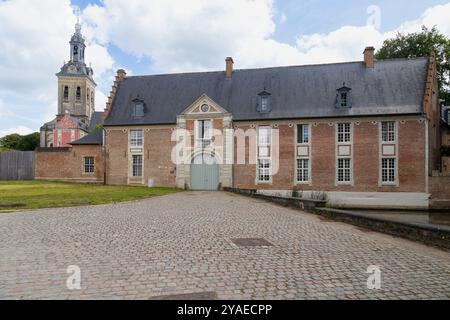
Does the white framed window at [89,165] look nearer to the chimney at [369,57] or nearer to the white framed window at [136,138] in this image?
the white framed window at [136,138]

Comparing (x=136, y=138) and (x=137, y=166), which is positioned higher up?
(x=136, y=138)

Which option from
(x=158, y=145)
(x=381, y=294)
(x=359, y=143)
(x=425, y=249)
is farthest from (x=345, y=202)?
(x=381, y=294)

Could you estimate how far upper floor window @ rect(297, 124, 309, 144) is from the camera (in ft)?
81.4

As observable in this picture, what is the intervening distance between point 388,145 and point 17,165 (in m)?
32.6

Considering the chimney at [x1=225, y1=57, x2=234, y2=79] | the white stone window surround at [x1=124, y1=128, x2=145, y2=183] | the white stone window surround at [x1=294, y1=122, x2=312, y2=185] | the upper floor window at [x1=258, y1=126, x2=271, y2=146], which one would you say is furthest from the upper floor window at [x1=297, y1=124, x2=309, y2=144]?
the white stone window surround at [x1=124, y1=128, x2=145, y2=183]

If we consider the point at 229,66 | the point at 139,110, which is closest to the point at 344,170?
the point at 229,66

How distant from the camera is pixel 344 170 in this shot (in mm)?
24109

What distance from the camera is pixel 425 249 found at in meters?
6.20

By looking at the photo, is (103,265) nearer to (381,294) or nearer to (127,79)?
(381,294)

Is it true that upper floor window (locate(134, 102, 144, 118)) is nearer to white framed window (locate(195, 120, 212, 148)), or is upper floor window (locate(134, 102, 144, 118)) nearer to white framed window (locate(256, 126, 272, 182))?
white framed window (locate(195, 120, 212, 148))

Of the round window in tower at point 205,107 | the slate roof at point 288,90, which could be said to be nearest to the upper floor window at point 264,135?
the slate roof at point 288,90

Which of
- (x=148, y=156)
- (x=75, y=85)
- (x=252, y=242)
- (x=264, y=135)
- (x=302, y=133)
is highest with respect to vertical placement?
(x=75, y=85)

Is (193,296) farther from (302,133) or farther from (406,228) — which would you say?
(302,133)

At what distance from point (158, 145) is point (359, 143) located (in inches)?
639
